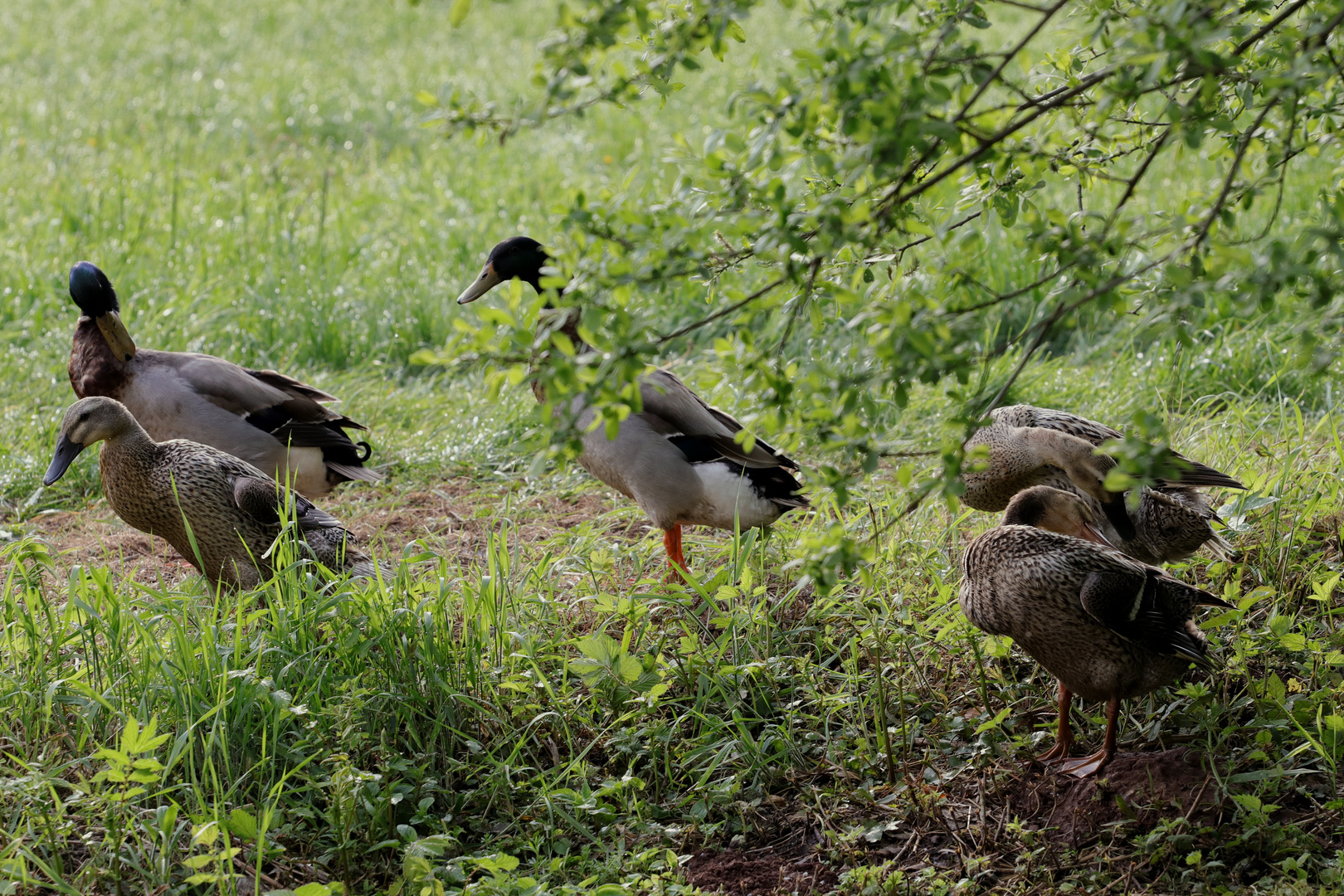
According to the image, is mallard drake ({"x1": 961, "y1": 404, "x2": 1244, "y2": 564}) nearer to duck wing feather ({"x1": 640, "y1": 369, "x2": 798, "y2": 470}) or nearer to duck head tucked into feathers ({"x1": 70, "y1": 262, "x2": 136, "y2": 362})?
duck wing feather ({"x1": 640, "y1": 369, "x2": 798, "y2": 470})

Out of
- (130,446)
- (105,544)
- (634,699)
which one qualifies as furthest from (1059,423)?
(105,544)

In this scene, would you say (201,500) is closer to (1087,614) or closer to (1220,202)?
(1087,614)

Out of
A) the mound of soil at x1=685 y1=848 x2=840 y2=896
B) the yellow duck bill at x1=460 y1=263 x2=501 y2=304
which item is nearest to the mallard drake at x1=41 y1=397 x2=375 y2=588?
the yellow duck bill at x1=460 y1=263 x2=501 y2=304

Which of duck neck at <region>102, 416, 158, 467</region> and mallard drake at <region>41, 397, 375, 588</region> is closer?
mallard drake at <region>41, 397, 375, 588</region>

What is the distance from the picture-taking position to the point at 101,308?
542 centimetres

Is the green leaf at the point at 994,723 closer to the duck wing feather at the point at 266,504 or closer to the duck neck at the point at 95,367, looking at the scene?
the duck wing feather at the point at 266,504

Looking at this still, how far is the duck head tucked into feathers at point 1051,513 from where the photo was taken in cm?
357

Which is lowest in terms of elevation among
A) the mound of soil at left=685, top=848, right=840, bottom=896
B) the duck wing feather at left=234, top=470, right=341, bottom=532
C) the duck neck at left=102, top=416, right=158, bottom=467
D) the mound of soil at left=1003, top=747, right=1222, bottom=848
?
the mound of soil at left=1003, top=747, right=1222, bottom=848

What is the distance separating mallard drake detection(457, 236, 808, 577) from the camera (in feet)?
15.0

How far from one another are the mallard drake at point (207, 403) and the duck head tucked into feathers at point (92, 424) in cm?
88

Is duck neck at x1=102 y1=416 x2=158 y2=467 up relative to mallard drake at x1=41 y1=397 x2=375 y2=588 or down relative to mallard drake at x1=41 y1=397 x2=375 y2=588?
up

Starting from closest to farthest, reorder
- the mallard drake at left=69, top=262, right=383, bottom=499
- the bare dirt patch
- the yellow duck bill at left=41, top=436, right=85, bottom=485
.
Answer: the yellow duck bill at left=41, top=436, right=85, bottom=485
the bare dirt patch
the mallard drake at left=69, top=262, right=383, bottom=499

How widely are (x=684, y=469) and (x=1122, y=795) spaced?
200 cm

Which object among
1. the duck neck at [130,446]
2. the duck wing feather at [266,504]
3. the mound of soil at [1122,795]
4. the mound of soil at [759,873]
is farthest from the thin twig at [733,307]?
the duck neck at [130,446]
